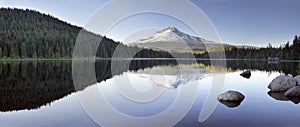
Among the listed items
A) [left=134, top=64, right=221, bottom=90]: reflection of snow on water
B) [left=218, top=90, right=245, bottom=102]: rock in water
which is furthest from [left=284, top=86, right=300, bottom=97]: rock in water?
[left=134, top=64, right=221, bottom=90]: reflection of snow on water

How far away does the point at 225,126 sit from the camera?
9.94 meters

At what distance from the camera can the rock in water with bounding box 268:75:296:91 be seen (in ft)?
64.7

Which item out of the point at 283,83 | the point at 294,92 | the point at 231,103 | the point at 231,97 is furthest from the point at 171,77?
the point at 231,103

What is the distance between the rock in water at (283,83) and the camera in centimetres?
1973

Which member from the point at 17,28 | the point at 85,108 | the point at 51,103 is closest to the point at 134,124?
the point at 85,108

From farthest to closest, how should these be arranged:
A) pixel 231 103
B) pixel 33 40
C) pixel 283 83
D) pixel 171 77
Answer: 1. pixel 33 40
2. pixel 171 77
3. pixel 283 83
4. pixel 231 103

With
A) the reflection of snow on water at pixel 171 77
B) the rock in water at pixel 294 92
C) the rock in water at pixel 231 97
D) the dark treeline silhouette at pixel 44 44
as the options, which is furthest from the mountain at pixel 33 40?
the rock in water at pixel 231 97

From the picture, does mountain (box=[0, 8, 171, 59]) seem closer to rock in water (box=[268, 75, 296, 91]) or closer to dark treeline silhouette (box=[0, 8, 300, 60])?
dark treeline silhouette (box=[0, 8, 300, 60])

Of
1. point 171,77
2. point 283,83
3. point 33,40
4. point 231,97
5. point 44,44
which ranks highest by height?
point 33,40

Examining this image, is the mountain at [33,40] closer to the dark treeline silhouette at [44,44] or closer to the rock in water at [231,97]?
the dark treeline silhouette at [44,44]

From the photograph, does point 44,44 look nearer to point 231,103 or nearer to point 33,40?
point 33,40

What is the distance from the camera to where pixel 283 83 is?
791 inches

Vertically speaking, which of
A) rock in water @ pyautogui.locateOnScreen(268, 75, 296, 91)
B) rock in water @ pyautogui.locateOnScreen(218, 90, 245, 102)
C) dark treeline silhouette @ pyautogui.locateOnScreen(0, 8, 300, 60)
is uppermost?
dark treeline silhouette @ pyautogui.locateOnScreen(0, 8, 300, 60)

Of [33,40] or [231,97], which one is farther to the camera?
[33,40]
